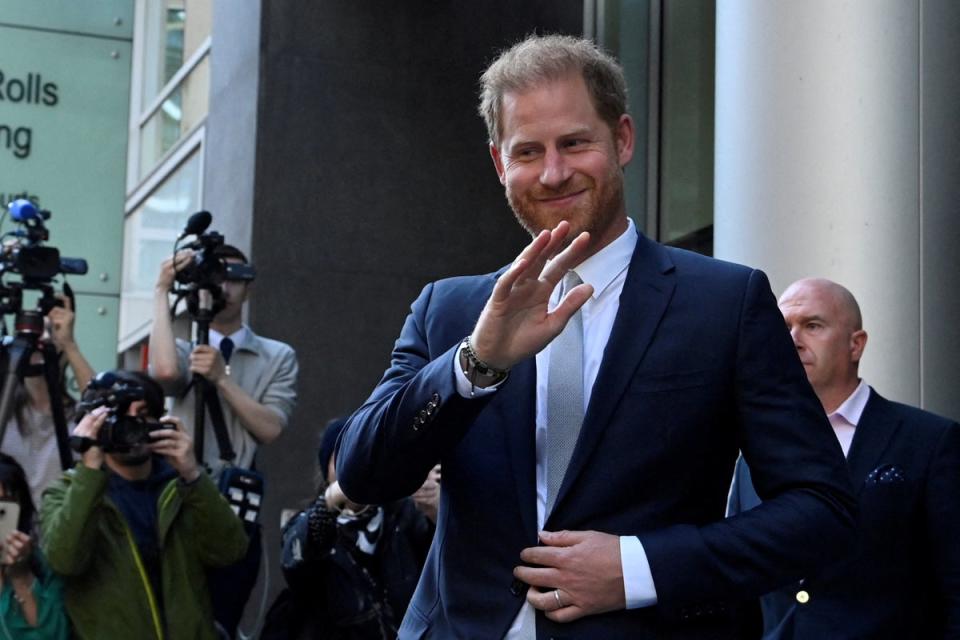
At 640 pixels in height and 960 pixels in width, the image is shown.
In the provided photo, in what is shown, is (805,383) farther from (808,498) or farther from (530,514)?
(530,514)

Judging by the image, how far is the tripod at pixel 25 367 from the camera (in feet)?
19.5

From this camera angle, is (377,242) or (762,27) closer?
(762,27)

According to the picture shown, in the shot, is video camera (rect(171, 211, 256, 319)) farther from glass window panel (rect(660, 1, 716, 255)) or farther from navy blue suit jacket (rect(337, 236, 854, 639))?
navy blue suit jacket (rect(337, 236, 854, 639))

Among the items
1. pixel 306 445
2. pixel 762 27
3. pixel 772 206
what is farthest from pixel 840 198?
pixel 306 445

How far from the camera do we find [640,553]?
2.23m

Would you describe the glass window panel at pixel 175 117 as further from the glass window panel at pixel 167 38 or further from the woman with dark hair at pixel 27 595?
the woman with dark hair at pixel 27 595

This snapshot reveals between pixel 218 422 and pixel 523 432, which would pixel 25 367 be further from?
pixel 523 432

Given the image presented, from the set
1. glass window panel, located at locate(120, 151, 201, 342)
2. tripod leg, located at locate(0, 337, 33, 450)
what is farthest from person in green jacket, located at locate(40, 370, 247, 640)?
glass window panel, located at locate(120, 151, 201, 342)

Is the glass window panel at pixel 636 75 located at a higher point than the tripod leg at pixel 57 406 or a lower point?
higher

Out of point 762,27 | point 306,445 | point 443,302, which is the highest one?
point 762,27

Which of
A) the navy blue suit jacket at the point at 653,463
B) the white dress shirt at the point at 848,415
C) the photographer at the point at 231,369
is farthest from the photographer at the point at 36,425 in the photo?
the navy blue suit jacket at the point at 653,463

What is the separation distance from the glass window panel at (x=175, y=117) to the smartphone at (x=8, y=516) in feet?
18.5

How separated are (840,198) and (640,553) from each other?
2922 mm

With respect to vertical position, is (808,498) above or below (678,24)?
below
